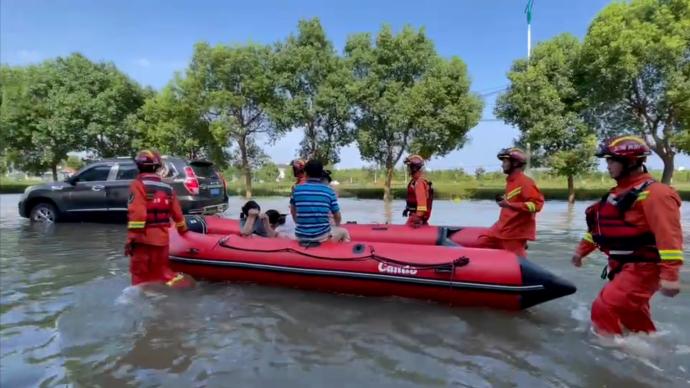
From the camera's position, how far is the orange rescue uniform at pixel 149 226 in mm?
4938

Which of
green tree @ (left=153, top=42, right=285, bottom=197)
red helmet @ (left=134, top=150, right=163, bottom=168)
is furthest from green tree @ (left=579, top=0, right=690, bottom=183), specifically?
red helmet @ (left=134, top=150, right=163, bottom=168)

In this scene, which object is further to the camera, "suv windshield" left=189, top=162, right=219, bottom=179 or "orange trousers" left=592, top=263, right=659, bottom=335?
"suv windshield" left=189, top=162, right=219, bottom=179

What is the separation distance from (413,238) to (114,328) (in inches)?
142

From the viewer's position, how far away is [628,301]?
336cm

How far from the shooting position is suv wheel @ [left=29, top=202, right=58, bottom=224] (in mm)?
10941

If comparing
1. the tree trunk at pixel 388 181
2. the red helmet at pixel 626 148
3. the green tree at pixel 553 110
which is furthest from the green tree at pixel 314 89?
the red helmet at pixel 626 148

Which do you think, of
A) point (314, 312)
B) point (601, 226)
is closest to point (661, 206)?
point (601, 226)

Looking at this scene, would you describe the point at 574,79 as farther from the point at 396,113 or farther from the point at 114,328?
the point at 114,328

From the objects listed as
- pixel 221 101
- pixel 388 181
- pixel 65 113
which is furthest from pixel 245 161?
pixel 65 113

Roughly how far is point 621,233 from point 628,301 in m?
0.44

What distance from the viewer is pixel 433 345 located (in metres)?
3.93

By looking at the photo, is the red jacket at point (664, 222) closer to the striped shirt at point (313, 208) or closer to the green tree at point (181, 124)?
the striped shirt at point (313, 208)

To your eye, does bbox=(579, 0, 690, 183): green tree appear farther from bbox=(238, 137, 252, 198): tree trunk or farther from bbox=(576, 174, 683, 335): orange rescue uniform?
bbox=(576, 174, 683, 335): orange rescue uniform

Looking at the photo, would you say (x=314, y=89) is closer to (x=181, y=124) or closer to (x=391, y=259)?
(x=181, y=124)
